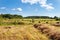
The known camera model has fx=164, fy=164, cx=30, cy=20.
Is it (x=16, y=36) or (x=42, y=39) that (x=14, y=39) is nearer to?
(x=16, y=36)

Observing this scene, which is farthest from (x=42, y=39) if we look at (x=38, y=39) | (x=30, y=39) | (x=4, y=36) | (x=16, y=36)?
(x=4, y=36)

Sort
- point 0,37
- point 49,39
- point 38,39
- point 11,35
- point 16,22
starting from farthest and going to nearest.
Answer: point 16,22, point 49,39, point 38,39, point 11,35, point 0,37

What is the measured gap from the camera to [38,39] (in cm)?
1516

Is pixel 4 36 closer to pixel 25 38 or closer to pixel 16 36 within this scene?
pixel 16 36

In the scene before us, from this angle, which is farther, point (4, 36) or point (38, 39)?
point (38, 39)

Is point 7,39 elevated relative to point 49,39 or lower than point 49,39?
elevated

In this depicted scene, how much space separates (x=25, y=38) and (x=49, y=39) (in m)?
4.69

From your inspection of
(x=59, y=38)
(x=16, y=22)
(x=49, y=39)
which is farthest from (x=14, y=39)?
(x=16, y=22)

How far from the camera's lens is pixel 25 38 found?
1341 centimetres

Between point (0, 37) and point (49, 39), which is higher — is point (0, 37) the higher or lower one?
the higher one

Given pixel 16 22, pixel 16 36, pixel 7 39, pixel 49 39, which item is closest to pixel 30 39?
pixel 16 36

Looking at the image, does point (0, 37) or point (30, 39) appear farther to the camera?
point (30, 39)

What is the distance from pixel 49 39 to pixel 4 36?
6.53 meters

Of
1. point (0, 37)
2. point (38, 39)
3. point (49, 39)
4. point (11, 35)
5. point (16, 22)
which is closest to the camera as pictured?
point (0, 37)
